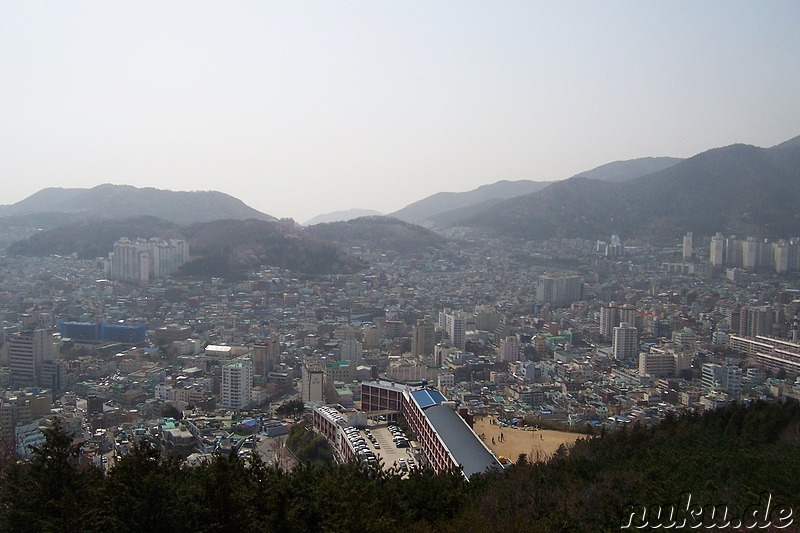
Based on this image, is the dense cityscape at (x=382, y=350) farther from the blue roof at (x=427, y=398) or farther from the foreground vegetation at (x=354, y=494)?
the foreground vegetation at (x=354, y=494)

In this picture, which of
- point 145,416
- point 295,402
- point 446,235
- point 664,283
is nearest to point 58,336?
point 145,416

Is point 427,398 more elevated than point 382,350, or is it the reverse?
point 427,398

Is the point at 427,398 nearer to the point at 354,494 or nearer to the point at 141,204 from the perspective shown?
the point at 354,494

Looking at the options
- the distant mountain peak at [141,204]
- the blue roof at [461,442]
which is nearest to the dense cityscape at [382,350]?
the blue roof at [461,442]

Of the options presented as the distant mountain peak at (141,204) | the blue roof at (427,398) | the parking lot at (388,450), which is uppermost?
the distant mountain peak at (141,204)

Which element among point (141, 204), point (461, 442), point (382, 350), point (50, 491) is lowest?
point (382, 350)

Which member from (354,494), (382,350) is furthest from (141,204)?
(354,494)

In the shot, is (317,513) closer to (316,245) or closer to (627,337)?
(627,337)
